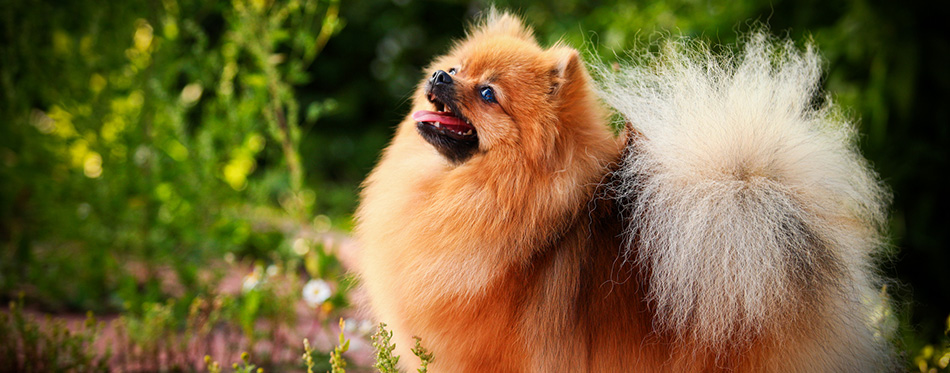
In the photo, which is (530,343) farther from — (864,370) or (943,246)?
(943,246)

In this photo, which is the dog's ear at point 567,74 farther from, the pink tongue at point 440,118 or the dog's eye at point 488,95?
the pink tongue at point 440,118

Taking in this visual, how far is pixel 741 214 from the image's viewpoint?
182cm

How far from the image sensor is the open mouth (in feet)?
6.77

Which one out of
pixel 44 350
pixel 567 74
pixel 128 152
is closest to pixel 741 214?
pixel 567 74

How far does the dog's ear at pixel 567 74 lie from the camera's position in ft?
6.68

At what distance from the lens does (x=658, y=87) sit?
2.16 m

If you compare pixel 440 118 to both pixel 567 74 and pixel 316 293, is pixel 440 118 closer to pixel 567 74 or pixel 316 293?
pixel 567 74

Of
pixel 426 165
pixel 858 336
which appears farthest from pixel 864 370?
pixel 426 165

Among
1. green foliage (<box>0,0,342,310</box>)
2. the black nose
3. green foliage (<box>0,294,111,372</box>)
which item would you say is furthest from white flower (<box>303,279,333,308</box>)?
the black nose

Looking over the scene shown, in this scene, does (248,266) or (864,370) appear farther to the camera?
(248,266)

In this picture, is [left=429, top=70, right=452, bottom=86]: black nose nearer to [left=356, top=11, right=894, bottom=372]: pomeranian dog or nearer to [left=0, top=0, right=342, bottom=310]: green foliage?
[left=356, top=11, right=894, bottom=372]: pomeranian dog

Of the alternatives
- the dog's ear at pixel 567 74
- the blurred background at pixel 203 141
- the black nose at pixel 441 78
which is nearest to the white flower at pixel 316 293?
the blurred background at pixel 203 141

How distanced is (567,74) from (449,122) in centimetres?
42

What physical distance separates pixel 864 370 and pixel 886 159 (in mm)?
1928
